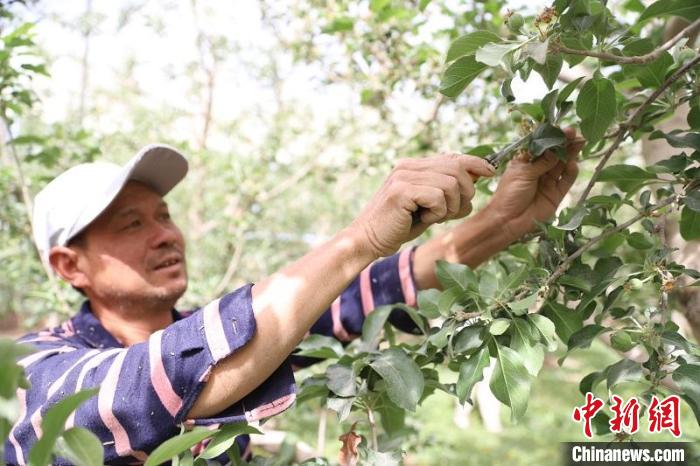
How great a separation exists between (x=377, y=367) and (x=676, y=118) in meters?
0.98

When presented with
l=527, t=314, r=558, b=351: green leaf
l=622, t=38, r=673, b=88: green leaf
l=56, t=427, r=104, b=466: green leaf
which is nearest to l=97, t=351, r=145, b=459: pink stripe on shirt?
l=56, t=427, r=104, b=466: green leaf

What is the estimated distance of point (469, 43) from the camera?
1049 millimetres

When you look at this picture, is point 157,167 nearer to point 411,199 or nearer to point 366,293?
point 366,293

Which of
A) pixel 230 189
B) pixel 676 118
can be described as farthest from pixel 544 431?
pixel 676 118

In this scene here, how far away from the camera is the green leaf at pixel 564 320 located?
1.21 metres

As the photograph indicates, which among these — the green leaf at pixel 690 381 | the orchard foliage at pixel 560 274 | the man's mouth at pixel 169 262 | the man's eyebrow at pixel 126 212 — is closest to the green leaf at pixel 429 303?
the orchard foliage at pixel 560 274

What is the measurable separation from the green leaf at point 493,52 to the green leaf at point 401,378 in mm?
511

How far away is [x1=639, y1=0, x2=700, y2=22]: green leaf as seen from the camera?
1102 mm

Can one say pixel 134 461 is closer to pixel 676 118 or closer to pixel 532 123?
pixel 532 123

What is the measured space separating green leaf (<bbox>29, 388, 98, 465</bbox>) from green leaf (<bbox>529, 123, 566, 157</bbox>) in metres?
0.90

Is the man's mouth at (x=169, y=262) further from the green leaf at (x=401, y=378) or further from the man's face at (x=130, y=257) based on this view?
the green leaf at (x=401, y=378)

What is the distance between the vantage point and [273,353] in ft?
3.69

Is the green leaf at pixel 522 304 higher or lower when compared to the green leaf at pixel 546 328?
higher

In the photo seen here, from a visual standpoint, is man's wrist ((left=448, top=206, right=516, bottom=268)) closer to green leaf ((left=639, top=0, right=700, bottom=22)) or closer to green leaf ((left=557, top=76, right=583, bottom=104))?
green leaf ((left=557, top=76, right=583, bottom=104))
